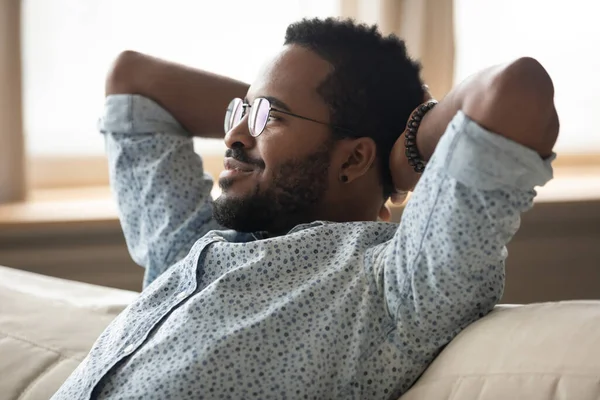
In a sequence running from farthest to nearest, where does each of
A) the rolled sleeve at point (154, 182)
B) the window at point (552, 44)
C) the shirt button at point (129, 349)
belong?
1. the window at point (552, 44)
2. the rolled sleeve at point (154, 182)
3. the shirt button at point (129, 349)

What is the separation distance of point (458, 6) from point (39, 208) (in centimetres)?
115

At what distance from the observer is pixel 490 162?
90 cm

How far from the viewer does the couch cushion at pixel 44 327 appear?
1270mm

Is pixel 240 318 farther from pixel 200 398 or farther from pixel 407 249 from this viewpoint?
pixel 407 249

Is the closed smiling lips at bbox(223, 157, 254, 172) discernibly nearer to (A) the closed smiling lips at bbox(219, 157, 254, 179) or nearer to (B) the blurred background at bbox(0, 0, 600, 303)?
(A) the closed smiling lips at bbox(219, 157, 254, 179)

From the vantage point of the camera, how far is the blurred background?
190 centimetres

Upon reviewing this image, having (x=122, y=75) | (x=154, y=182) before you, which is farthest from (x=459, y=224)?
(x=122, y=75)

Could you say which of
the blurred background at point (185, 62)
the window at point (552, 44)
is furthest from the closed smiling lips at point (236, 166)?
the window at point (552, 44)

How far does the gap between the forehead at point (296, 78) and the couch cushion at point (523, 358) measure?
45 centimetres

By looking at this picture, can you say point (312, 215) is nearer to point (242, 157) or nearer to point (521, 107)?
point (242, 157)

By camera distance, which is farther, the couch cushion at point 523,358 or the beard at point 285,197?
the beard at point 285,197

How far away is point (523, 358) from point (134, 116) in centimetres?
86

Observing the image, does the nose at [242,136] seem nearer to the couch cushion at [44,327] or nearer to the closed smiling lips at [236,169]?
the closed smiling lips at [236,169]

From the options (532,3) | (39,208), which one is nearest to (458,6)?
(532,3)
